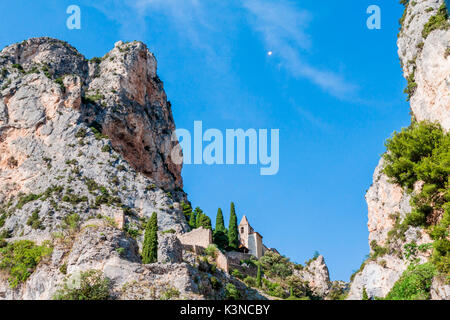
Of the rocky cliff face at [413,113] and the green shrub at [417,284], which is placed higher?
the rocky cliff face at [413,113]

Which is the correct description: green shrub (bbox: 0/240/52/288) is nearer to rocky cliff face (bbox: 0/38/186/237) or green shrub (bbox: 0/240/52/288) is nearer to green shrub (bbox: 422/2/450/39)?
rocky cliff face (bbox: 0/38/186/237)

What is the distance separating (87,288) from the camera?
23328 mm

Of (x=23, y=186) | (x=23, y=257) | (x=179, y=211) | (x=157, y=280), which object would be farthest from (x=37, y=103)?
(x=157, y=280)

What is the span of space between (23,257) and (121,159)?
21.5m

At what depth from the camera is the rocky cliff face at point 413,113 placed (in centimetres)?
3559

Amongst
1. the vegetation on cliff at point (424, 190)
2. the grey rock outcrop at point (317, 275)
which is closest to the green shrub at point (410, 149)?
the vegetation on cliff at point (424, 190)

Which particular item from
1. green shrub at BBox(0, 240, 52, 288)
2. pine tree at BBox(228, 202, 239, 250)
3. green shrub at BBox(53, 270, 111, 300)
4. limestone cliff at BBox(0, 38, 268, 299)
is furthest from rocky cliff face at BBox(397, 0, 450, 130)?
pine tree at BBox(228, 202, 239, 250)

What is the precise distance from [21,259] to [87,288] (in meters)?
13.5

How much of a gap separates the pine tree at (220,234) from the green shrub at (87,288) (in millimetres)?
35971

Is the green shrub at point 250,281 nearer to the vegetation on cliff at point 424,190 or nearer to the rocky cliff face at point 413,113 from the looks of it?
the rocky cliff face at point 413,113

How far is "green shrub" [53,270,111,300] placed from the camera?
2291 cm

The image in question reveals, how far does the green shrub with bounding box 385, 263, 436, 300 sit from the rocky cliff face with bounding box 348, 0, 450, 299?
154 inches

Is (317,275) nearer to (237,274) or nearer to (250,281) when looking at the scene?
(250,281)
